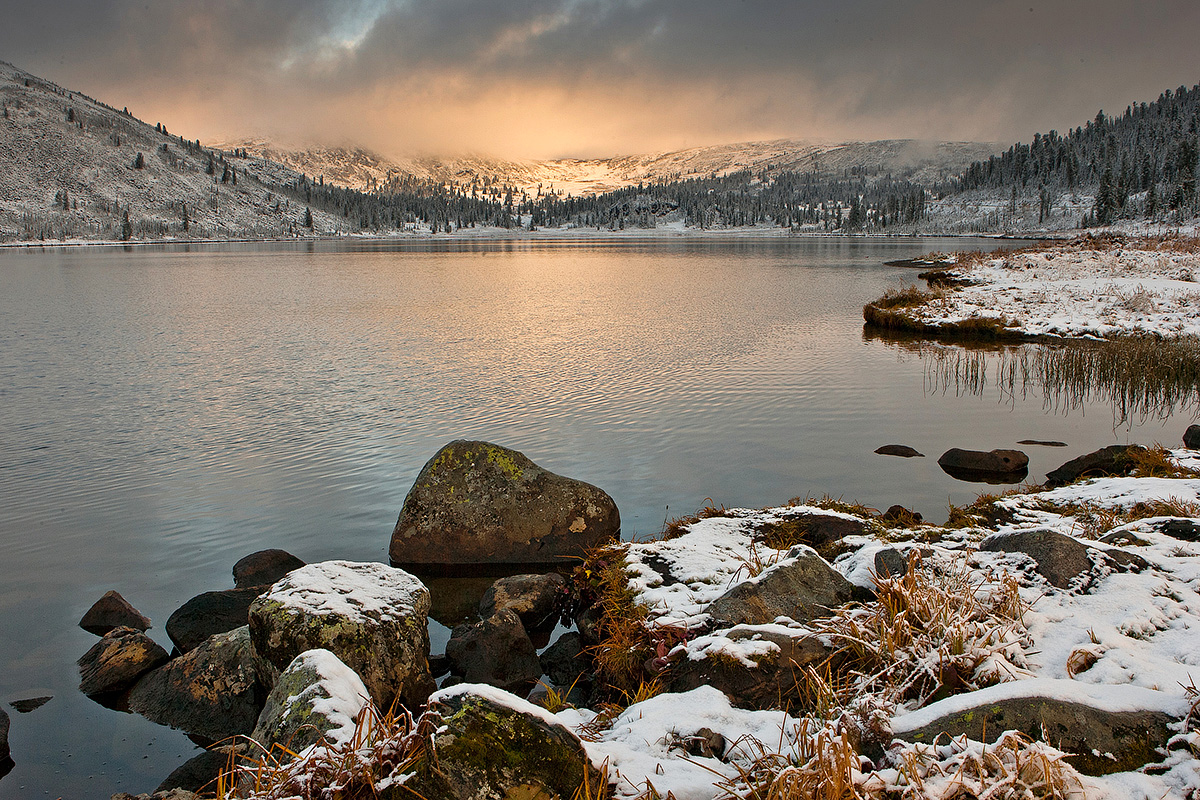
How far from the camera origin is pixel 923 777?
3.84 m

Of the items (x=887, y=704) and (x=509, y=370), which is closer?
(x=887, y=704)

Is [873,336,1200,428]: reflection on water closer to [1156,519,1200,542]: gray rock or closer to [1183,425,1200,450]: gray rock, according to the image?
[1183,425,1200,450]: gray rock

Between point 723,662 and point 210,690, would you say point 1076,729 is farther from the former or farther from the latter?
point 210,690

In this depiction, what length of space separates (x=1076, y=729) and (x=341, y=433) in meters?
15.0

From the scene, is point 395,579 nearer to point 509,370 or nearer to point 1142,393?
point 509,370

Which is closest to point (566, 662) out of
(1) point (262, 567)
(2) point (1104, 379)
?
(1) point (262, 567)

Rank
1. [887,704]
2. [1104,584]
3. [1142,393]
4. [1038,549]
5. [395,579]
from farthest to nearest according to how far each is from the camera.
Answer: [1142,393] → [395,579] → [1038,549] → [1104,584] → [887,704]

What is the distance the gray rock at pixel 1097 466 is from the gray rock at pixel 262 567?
1205cm

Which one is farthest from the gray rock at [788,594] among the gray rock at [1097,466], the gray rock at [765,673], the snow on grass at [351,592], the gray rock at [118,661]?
the gray rock at [1097,466]

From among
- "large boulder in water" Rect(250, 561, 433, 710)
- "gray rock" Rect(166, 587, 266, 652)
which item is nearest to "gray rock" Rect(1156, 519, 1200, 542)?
"large boulder in water" Rect(250, 561, 433, 710)

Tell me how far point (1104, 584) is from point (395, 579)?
6.64 meters

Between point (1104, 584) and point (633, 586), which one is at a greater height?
point (1104, 584)

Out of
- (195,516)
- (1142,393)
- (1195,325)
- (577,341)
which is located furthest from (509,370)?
(1195,325)

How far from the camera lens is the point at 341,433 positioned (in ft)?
53.0
